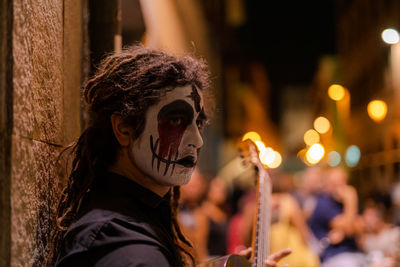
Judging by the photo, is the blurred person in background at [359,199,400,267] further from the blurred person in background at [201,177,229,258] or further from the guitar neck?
the guitar neck

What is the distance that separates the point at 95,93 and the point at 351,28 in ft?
102

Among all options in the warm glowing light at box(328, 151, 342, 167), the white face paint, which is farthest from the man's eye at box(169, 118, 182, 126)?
the warm glowing light at box(328, 151, 342, 167)

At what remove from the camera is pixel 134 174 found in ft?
6.22

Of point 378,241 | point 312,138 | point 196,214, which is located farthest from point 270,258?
point 312,138

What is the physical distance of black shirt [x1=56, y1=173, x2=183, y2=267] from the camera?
5.06 feet

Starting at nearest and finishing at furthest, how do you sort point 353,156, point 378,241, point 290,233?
point 290,233, point 378,241, point 353,156

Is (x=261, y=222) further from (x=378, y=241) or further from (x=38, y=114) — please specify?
(x=378, y=241)

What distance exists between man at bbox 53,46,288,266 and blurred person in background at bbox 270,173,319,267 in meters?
4.60

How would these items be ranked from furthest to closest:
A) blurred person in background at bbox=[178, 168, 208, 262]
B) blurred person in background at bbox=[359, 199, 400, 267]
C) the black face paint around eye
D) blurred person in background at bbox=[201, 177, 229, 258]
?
blurred person in background at bbox=[201, 177, 229, 258] → blurred person in background at bbox=[178, 168, 208, 262] → blurred person in background at bbox=[359, 199, 400, 267] → the black face paint around eye

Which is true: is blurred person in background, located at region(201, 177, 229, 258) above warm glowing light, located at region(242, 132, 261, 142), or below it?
below

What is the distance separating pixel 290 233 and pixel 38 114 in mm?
5215

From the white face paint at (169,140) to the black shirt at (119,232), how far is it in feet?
0.29

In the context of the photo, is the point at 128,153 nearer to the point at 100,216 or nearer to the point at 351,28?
the point at 100,216

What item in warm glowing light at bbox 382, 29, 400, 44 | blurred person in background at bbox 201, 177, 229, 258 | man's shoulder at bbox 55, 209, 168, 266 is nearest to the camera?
man's shoulder at bbox 55, 209, 168, 266
